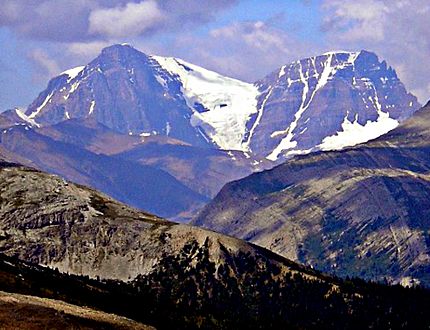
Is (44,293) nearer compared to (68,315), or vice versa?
(68,315)

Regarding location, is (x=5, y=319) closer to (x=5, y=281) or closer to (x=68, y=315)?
(x=68, y=315)

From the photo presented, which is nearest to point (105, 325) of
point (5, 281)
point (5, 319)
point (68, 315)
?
point (68, 315)

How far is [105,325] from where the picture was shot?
408 feet

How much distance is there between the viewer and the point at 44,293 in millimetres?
199125

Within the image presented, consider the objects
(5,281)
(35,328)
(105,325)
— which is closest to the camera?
(35,328)

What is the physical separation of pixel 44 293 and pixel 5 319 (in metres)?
85.4

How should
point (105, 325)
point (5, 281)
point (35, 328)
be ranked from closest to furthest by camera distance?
point (35, 328)
point (105, 325)
point (5, 281)

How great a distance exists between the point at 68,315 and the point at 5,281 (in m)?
78.9

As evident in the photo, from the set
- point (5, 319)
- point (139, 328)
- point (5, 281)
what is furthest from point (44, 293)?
point (5, 319)

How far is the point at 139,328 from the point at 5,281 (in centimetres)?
7284

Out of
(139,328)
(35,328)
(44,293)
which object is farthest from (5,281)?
(35,328)

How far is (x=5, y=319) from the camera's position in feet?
376

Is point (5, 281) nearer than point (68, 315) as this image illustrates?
No

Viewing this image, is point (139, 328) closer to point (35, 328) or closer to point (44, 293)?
point (35, 328)
